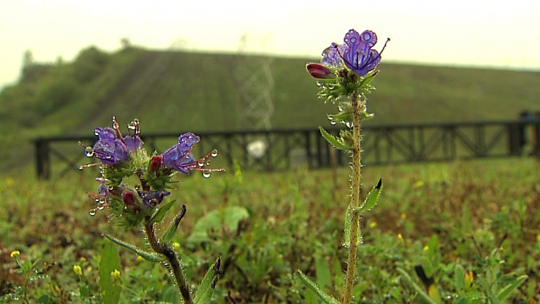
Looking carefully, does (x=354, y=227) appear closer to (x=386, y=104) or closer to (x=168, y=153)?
(x=168, y=153)

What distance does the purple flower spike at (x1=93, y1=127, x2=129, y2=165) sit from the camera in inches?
37.0

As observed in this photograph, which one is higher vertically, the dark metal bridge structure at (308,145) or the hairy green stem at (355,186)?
the hairy green stem at (355,186)

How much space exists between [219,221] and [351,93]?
1.40 meters

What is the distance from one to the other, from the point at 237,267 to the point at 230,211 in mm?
459

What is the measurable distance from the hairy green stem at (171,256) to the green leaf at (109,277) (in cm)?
45

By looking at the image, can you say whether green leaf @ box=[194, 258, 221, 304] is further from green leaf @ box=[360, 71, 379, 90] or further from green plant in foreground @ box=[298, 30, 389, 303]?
green leaf @ box=[360, 71, 379, 90]

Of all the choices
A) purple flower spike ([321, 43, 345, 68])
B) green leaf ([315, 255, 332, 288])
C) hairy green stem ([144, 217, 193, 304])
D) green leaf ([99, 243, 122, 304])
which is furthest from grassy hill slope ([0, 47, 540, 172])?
hairy green stem ([144, 217, 193, 304])

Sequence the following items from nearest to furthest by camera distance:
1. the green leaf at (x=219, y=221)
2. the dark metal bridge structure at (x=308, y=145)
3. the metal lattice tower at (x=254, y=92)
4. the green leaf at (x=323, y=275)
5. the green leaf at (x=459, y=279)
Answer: the green leaf at (x=459, y=279) < the green leaf at (x=323, y=275) < the green leaf at (x=219, y=221) < the dark metal bridge structure at (x=308, y=145) < the metal lattice tower at (x=254, y=92)

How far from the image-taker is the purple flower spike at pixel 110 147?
941mm

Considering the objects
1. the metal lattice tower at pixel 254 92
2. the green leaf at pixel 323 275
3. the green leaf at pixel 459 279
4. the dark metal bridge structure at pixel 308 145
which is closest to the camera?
the green leaf at pixel 459 279

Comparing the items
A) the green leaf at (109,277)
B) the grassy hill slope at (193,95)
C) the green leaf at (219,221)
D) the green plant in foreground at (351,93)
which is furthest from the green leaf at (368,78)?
the grassy hill slope at (193,95)

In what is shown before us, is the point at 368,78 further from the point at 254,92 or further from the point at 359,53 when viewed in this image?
the point at 254,92

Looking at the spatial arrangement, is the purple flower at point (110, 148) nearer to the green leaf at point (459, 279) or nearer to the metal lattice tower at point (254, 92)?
the green leaf at point (459, 279)

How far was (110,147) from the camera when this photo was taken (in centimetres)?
95
